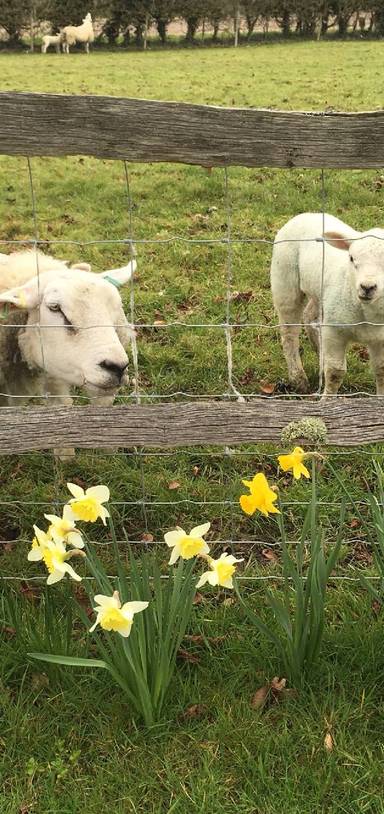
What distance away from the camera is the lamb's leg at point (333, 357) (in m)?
4.70

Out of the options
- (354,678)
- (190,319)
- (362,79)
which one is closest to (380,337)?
(190,319)

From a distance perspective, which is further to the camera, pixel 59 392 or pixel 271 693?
pixel 59 392

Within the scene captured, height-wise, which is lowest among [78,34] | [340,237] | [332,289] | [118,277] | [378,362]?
[378,362]

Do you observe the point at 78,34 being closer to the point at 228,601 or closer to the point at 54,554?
the point at 228,601

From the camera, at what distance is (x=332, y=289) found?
185 inches

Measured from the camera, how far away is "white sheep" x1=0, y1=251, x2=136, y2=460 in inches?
142

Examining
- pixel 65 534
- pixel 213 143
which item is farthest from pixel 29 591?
pixel 213 143

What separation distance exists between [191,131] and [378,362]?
8.41 feet

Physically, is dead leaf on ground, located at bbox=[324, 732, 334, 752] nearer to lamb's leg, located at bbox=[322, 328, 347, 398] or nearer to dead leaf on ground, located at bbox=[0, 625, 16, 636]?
dead leaf on ground, located at bbox=[0, 625, 16, 636]

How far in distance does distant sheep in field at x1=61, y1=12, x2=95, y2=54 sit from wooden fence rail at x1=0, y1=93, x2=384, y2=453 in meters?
33.6

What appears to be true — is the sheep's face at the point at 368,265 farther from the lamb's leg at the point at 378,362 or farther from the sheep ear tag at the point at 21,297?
the sheep ear tag at the point at 21,297

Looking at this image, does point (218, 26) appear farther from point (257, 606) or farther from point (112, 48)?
point (257, 606)

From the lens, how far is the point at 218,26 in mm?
37000

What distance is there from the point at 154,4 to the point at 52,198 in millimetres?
30148
